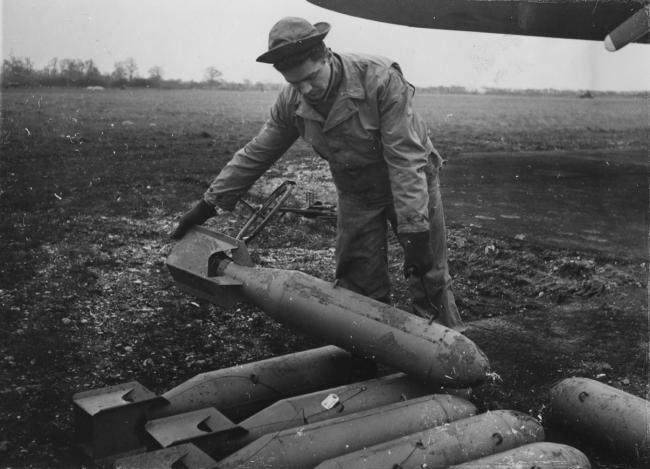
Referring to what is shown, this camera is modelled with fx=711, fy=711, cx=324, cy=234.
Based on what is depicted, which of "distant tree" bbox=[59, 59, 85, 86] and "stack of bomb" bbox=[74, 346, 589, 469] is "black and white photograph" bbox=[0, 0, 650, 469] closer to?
"stack of bomb" bbox=[74, 346, 589, 469]

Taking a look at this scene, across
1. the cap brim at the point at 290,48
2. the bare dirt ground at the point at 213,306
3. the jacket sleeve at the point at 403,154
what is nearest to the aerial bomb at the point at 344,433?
the bare dirt ground at the point at 213,306

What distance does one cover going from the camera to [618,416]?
13.6ft

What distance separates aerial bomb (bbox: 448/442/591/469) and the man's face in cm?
231

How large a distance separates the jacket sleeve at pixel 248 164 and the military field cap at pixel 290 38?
2.21ft

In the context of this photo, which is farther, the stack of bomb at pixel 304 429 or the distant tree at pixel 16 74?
the distant tree at pixel 16 74

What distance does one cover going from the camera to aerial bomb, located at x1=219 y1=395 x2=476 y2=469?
340 cm

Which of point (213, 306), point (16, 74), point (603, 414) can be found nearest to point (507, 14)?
point (213, 306)

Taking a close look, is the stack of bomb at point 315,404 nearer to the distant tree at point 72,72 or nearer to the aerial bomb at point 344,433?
the aerial bomb at point 344,433

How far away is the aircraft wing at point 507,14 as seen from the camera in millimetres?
12320

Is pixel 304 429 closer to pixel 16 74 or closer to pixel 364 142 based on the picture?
pixel 364 142

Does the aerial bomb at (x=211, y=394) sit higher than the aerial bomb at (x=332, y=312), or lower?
lower

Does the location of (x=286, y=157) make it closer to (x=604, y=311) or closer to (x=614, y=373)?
(x=604, y=311)

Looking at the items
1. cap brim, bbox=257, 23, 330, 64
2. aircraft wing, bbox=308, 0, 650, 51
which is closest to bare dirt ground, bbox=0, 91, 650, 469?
cap brim, bbox=257, 23, 330, 64

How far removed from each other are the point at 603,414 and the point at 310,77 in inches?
104
